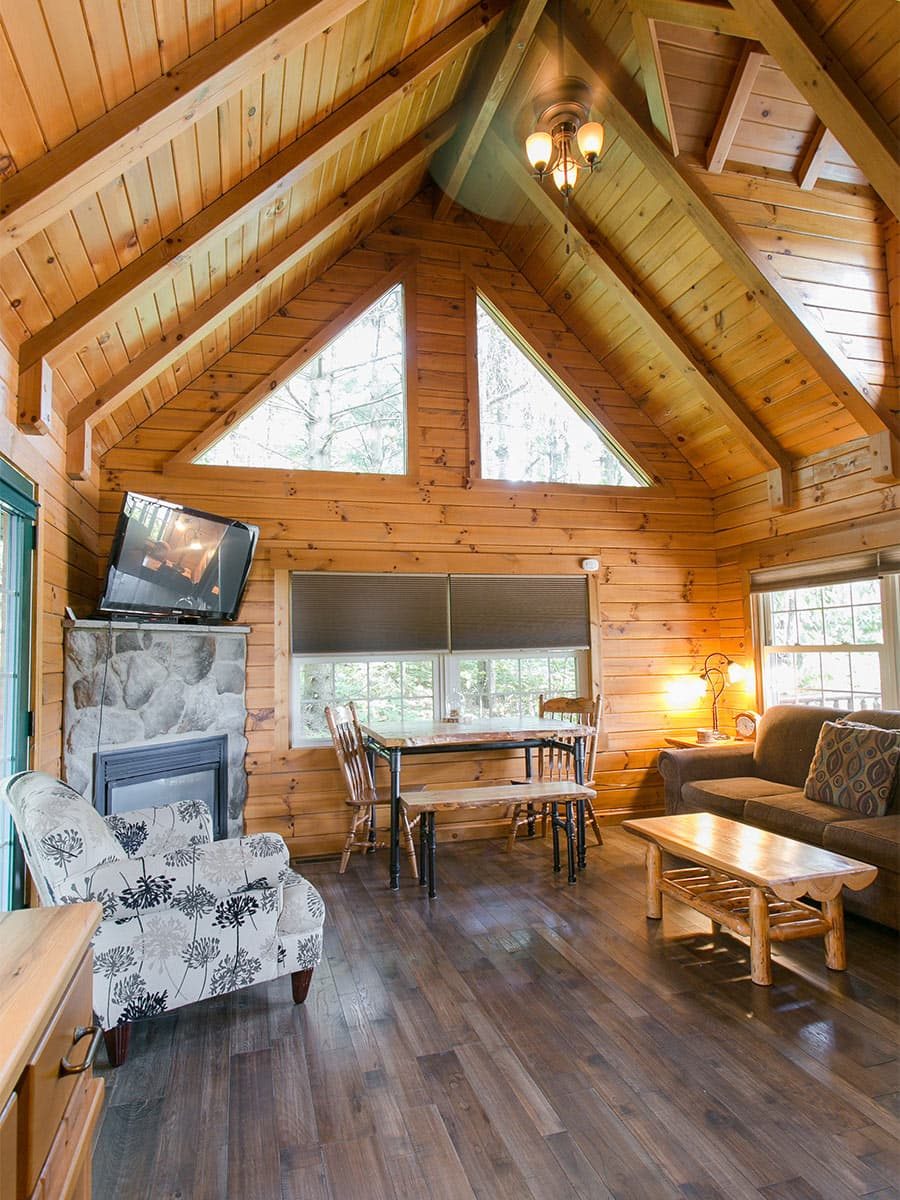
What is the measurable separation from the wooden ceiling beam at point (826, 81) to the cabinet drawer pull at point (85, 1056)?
404cm

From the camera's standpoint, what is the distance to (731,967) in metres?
2.85

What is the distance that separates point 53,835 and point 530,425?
422cm

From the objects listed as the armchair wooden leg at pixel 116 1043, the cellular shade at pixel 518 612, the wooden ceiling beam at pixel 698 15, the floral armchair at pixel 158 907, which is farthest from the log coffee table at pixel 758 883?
the wooden ceiling beam at pixel 698 15

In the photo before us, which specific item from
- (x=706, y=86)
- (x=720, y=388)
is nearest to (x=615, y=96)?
(x=706, y=86)

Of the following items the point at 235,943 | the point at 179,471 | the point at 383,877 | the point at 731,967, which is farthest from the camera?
the point at 179,471

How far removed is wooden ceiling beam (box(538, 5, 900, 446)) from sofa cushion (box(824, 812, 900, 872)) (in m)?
2.16

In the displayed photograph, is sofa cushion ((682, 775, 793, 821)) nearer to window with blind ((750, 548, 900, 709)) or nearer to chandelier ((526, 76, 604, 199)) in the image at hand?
window with blind ((750, 548, 900, 709))

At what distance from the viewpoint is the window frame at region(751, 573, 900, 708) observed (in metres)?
4.26

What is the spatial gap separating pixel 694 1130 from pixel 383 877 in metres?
2.45

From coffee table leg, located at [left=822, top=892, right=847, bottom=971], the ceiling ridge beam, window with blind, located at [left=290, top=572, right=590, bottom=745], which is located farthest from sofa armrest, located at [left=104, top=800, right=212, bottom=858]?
coffee table leg, located at [left=822, top=892, right=847, bottom=971]

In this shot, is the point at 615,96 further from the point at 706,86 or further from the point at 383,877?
the point at 383,877

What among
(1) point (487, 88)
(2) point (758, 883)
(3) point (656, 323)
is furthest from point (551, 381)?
(2) point (758, 883)

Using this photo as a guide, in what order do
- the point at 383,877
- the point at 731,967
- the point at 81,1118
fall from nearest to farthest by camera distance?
the point at 81,1118 → the point at 731,967 → the point at 383,877

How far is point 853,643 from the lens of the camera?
4.57m
